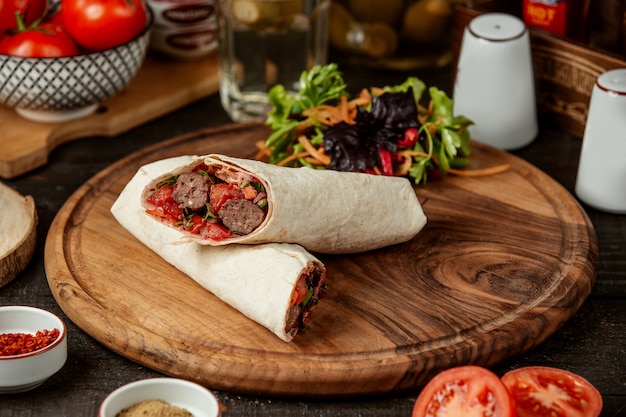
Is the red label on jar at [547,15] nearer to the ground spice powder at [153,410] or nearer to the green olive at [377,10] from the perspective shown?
the green olive at [377,10]

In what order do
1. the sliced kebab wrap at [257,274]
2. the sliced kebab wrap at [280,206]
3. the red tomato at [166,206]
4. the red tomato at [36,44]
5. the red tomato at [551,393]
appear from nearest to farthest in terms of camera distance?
the red tomato at [551,393]
the sliced kebab wrap at [257,274]
the sliced kebab wrap at [280,206]
the red tomato at [166,206]
the red tomato at [36,44]

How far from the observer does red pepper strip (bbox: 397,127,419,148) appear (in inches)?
152

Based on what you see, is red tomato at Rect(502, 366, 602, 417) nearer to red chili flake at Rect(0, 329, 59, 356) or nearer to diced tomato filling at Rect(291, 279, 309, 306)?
diced tomato filling at Rect(291, 279, 309, 306)

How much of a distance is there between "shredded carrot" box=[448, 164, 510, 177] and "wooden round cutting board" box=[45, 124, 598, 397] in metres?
0.05

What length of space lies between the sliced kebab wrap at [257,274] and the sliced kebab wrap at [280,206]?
0.07m

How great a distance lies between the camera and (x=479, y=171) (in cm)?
394

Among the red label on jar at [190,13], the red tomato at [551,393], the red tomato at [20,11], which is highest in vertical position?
the red tomato at [20,11]

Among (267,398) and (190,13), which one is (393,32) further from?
(267,398)

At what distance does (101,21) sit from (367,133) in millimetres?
1378

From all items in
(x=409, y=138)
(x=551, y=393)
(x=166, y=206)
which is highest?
(x=166, y=206)

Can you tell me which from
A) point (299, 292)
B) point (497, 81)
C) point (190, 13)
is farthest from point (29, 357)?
point (190, 13)

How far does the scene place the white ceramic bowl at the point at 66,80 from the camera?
4.12 meters

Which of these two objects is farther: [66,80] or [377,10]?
[377,10]

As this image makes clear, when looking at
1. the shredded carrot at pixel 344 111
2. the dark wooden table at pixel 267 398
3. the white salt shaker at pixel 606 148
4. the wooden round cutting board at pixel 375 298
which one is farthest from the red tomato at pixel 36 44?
the white salt shaker at pixel 606 148
